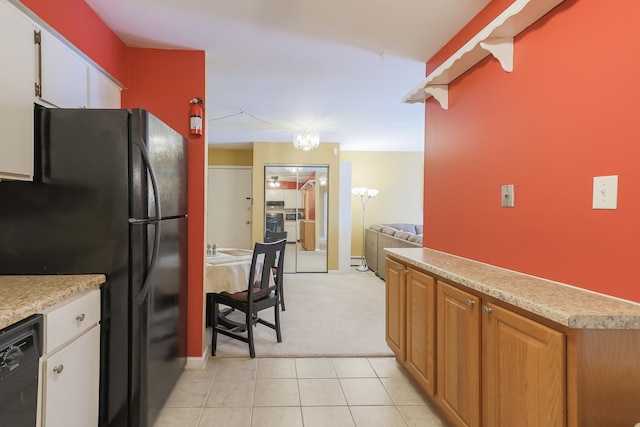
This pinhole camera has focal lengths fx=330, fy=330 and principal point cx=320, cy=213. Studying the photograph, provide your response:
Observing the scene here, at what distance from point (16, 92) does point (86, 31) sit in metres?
0.80

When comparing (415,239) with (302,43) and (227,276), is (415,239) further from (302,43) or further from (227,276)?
(302,43)

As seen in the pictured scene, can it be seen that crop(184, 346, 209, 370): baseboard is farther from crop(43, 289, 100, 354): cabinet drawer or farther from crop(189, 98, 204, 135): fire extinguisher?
crop(189, 98, 204, 135): fire extinguisher

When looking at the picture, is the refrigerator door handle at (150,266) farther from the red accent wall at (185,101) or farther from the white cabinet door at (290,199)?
the white cabinet door at (290,199)

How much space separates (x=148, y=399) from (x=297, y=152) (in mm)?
4854

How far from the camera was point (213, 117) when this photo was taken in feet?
14.6

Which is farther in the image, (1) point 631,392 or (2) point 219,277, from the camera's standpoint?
(2) point 219,277

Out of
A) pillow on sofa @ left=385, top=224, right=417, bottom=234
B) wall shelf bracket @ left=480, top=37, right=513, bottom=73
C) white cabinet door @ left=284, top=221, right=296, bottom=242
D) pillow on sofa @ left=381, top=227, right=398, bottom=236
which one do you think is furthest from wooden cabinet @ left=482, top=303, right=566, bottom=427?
pillow on sofa @ left=385, top=224, right=417, bottom=234

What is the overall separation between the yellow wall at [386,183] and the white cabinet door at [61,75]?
5.45 meters

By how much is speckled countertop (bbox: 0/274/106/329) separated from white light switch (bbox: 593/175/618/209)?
2.04m

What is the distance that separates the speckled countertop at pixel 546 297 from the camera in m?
0.98

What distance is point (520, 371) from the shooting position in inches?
47.2

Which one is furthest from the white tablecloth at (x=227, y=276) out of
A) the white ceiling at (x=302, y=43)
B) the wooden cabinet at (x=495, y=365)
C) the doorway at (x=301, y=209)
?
the doorway at (x=301, y=209)

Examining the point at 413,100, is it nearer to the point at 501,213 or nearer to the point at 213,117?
the point at 501,213

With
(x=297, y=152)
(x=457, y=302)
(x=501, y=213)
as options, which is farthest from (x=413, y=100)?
(x=297, y=152)
